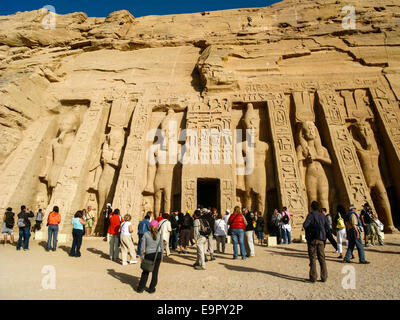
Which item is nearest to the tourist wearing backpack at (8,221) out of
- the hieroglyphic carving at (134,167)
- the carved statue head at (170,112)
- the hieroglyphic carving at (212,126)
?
the hieroglyphic carving at (134,167)

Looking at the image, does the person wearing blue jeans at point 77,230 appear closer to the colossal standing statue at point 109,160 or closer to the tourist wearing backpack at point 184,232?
the tourist wearing backpack at point 184,232

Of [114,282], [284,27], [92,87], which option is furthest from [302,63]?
[114,282]

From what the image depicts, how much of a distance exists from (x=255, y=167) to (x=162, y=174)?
3.93 metres

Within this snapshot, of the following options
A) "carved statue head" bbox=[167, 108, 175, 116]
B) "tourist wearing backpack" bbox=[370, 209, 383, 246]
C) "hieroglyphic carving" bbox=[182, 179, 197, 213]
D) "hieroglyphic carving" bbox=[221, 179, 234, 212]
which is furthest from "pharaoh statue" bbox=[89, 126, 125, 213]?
"tourist wearing backpack" bbox=[370, 209, 383, 246]

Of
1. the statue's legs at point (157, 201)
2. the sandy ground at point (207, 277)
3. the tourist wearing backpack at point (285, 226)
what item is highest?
the statue's legs at point (157, 201)

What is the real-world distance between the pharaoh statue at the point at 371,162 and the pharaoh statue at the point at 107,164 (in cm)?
1048

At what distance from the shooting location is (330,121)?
11312 millimetres

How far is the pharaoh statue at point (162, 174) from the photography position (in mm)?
10812

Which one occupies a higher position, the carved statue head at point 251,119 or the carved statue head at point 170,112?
the carved statue head at point 170,112

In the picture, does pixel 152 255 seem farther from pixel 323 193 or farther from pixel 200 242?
pixel 323 193

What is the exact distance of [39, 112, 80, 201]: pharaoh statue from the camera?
11891mm

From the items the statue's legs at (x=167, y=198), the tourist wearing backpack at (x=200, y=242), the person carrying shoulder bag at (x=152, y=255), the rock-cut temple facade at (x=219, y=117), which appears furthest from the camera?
the statue's legs at (x=167, y=198)

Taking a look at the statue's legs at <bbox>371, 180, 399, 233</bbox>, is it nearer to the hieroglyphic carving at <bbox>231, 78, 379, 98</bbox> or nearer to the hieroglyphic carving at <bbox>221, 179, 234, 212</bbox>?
the hieroglyphic carving at <bbox>231, 78, 379, 98</bbox>

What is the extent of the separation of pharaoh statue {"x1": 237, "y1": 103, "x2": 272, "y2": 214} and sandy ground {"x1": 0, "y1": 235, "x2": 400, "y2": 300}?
378 cm
